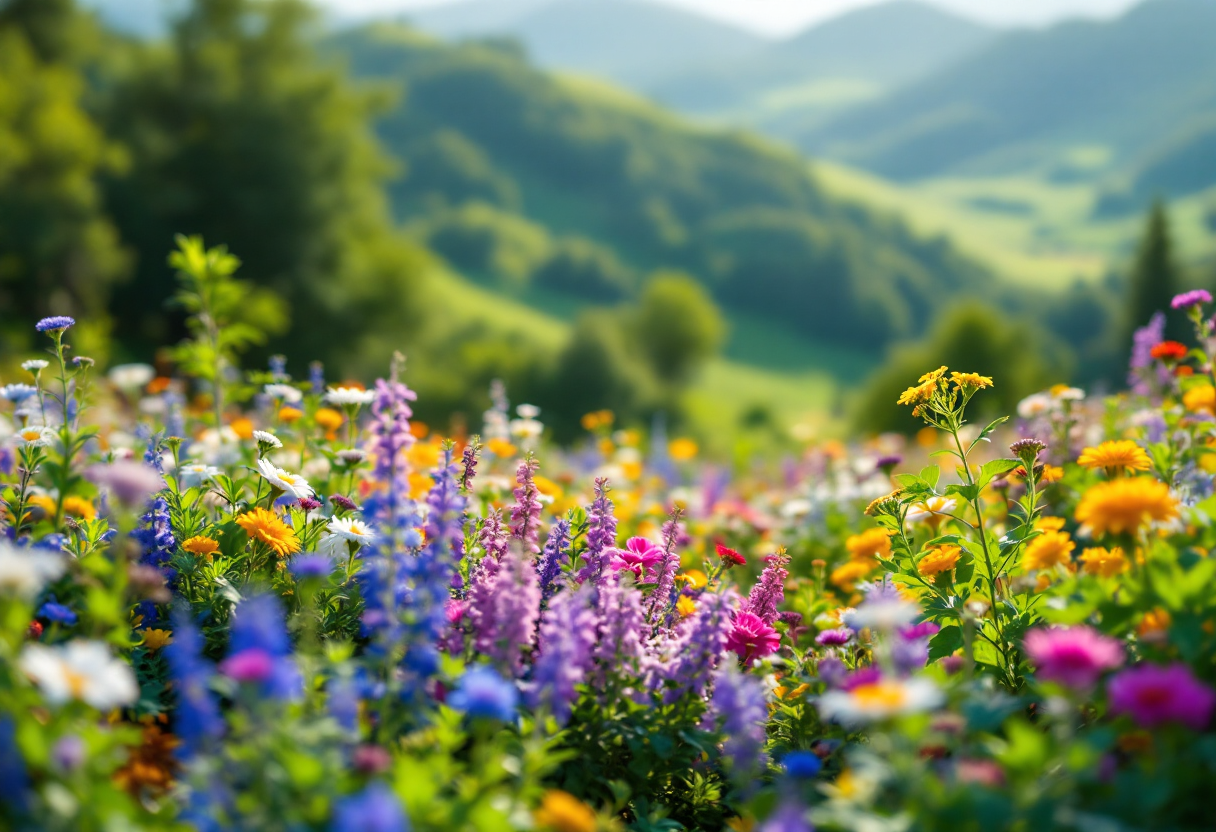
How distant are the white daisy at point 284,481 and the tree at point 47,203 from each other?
25.5 meters

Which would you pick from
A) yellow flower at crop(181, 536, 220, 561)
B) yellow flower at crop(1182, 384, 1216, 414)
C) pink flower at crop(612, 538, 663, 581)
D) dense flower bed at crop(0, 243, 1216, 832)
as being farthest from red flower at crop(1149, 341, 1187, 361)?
yellow flower at crop(181, 536, 220, 561)

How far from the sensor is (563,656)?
86.2 inches

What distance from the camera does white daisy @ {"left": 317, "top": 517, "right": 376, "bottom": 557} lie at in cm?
314

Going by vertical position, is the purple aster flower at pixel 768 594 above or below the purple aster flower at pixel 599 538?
above

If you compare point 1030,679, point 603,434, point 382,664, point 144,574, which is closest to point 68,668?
point 144,574

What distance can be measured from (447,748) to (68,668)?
820mm

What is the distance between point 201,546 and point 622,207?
443 ft

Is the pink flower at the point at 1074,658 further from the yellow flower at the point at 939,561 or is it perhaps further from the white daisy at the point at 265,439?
the white daisy at the point at 265,439

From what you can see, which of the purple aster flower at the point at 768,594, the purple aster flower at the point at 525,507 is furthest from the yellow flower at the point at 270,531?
the purple aster flower at the point at 768,594

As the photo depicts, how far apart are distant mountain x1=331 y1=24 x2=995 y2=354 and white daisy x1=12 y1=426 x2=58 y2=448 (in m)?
103

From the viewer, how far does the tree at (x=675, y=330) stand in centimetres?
7269

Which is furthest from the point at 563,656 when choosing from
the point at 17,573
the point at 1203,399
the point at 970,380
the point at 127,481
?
the point at 1203,399

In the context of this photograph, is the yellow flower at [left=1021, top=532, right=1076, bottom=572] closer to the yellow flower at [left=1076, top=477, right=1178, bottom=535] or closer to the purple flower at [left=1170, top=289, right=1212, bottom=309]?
the yellow flower at [left=1076, top=477, right=1178, bottom=535]

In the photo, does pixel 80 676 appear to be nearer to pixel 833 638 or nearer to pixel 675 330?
pixel 833 638
